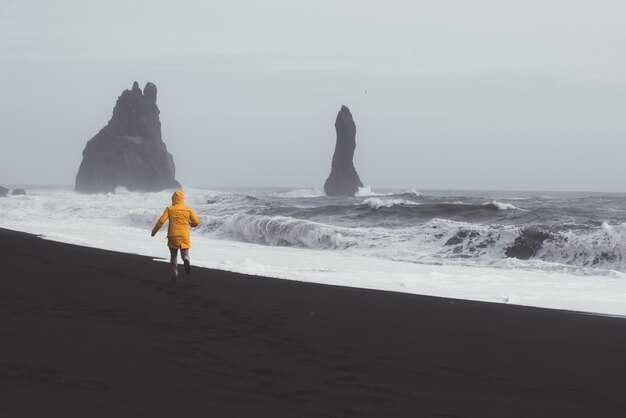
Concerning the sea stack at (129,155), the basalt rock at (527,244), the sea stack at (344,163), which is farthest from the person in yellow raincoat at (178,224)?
the sea stack at (129,155)

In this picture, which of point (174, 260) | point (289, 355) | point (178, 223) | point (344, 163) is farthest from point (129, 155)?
point (289, 355)

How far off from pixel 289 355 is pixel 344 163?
116 meters

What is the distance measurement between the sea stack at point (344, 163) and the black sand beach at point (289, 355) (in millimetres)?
107858

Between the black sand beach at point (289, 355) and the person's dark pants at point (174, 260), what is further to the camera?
the person's dark pants at point (174, 260)

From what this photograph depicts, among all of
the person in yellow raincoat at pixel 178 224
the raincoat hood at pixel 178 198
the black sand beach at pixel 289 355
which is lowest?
the black sand beach at pixel 289 355

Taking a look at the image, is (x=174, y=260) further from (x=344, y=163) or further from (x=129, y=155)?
(x=129, y=155)

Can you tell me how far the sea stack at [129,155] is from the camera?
128m

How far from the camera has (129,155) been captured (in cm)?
12719

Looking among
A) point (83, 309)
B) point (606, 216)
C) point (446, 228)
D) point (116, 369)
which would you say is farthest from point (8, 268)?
point (606, 216)

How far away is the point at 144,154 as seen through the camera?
129125 mm

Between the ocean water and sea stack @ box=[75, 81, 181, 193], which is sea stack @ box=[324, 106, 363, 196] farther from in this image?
the ocean water

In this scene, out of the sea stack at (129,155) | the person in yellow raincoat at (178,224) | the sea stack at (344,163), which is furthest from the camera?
the sea stack at (129,155)

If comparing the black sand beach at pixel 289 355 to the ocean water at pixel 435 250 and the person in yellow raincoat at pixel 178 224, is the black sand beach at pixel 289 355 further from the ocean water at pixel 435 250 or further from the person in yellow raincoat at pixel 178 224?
the ocean water at pixel 435 250

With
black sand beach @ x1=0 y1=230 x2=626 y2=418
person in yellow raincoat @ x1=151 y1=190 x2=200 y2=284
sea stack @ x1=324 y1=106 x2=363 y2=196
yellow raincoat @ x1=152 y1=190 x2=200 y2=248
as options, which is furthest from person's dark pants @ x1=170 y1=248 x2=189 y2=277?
sea stack @ x1=324 y1=106 x2=363 y2=196
